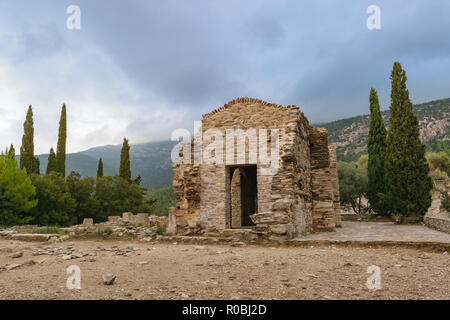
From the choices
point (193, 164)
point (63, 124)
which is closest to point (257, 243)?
point (193, 164)

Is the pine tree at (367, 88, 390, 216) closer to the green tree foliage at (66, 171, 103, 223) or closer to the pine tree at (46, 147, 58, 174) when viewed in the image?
the green tree foliage at (66, 171, 103, 223)

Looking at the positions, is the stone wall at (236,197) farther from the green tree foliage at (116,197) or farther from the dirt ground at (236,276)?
the green tree foliage at (116,197)

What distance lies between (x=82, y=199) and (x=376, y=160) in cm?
2102

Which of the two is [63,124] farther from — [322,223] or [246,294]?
[246,294]

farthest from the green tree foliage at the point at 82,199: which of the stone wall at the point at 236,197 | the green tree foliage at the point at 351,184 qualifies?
the green tree foliage at the point at 351,184

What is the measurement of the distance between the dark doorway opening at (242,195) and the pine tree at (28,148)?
18.7 meters

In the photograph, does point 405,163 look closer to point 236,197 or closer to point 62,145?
point 236,197

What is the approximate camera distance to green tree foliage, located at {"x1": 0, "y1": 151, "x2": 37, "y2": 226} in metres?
16.4

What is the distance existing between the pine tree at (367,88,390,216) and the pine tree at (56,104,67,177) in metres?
25.9

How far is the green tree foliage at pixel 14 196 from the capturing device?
647 inches

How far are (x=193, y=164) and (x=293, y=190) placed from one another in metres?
3.54

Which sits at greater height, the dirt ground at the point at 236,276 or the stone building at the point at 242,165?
the stone building at the point at 242,165

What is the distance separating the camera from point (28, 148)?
26234mm

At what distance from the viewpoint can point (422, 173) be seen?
1507 centimetres
